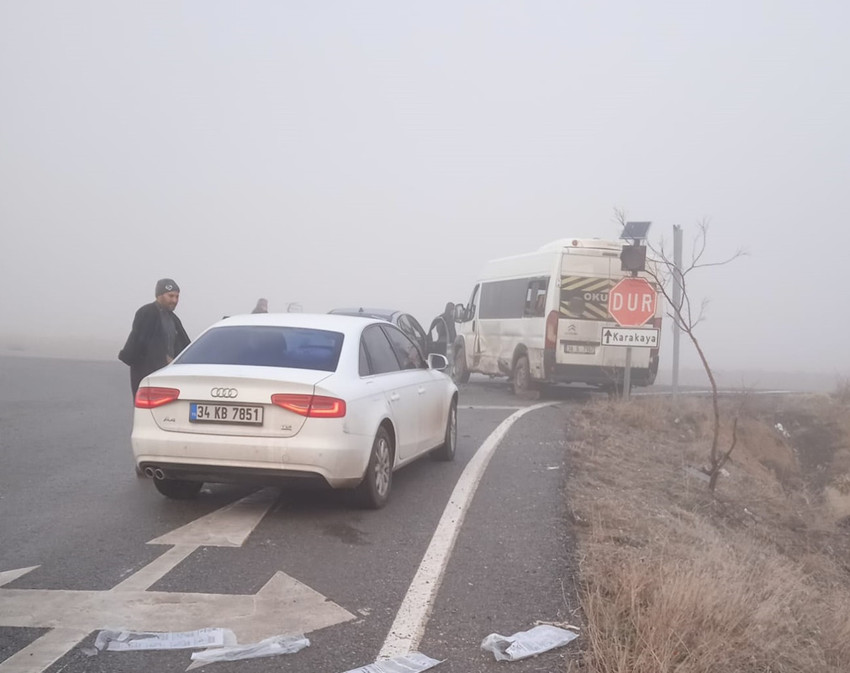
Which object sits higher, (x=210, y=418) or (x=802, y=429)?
(x=210, y=418)

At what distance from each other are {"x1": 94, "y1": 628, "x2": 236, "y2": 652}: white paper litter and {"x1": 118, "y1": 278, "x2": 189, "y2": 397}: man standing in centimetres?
445

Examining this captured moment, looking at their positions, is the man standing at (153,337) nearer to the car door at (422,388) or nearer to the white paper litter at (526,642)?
the car door at (422,388)

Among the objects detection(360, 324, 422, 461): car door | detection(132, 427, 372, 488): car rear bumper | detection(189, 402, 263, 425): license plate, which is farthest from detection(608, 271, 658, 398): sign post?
detection(189, 402, 263, 425): license plate

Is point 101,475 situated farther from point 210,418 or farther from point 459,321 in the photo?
point 459,321

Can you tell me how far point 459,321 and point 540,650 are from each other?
60.6 ft

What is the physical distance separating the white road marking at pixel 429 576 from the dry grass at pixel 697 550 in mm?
833

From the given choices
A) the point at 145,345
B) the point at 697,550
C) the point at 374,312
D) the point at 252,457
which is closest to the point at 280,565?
the point at 252,457

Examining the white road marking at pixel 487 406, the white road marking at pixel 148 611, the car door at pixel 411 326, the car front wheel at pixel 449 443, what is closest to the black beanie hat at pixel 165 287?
the car front wheel at pixel 449 443

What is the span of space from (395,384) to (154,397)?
2.02 m

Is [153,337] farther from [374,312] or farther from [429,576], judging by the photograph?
[374,312]

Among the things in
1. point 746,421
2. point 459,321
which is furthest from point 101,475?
point 459,321

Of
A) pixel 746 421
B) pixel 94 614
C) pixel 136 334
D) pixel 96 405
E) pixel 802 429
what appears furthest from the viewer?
pixel 802 429

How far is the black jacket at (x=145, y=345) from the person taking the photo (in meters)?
8.78

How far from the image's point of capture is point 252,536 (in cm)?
650
